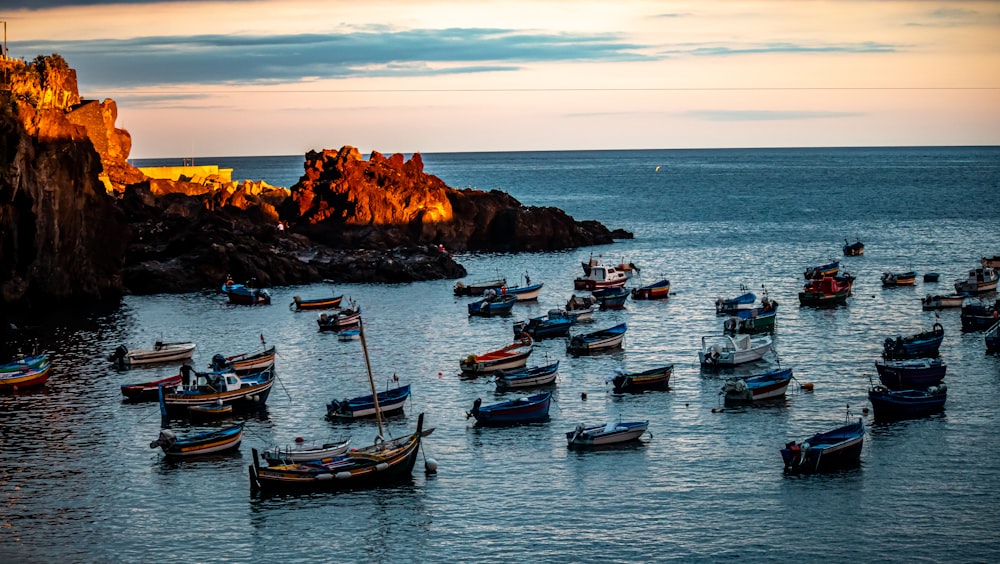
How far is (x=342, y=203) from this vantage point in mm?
143250

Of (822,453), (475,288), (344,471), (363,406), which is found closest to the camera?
(344,471)

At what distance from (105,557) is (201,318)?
5491 cm

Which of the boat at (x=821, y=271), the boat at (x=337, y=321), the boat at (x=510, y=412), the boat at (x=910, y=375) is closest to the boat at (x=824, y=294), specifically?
the boat at (x=821, y=271)

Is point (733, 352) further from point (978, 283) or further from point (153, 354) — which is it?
point (978, 283)

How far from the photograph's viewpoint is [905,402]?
60.5 m

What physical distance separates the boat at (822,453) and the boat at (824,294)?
46978 mm

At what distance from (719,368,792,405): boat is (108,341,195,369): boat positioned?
122 ft

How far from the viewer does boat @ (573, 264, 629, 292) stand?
110562mm

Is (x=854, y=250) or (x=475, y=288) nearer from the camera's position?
(x=475, y=288)

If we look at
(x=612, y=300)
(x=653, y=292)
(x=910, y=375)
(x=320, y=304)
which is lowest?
(x=910, y=375)

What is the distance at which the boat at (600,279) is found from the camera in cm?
11056

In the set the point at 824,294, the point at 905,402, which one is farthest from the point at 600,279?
the point at 905,402

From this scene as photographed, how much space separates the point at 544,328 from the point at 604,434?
101ft

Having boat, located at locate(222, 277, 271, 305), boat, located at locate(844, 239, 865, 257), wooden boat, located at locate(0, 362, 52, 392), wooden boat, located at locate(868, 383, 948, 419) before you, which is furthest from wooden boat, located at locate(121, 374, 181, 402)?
Answer: boat, located at locate(844, 239, 865, 257)
